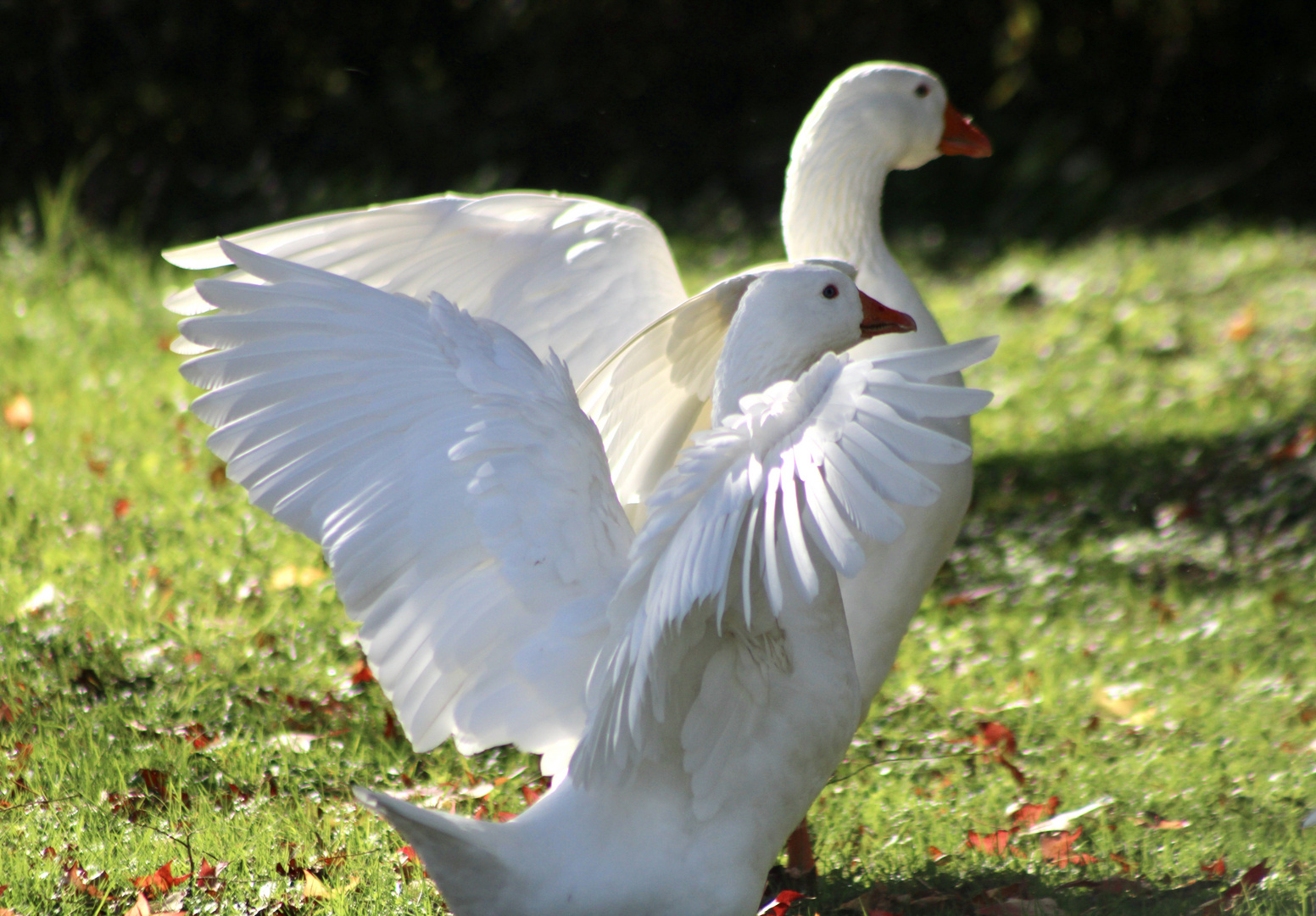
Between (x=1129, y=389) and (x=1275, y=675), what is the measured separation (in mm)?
2532

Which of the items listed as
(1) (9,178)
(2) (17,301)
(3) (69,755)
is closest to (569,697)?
(3) (69,755)

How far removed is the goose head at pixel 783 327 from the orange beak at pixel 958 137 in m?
1.15

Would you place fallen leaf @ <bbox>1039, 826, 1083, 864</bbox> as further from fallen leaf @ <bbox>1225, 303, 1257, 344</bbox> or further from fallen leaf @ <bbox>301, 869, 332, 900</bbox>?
fallen leaf @ <bbox>1225, 303, 1257, 344</bbox>

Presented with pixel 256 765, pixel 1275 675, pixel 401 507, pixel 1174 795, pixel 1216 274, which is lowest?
pixel 1216 274

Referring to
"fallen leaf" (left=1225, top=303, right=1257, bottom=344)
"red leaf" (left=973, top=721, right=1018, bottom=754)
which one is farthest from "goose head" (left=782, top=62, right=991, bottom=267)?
"fallen leaf" (left=1225, top=303, right=1257, bottom=344)

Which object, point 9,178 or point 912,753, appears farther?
point 9,178

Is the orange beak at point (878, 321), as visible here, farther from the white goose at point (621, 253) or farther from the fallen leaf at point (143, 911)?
the fallen leaf at point (143, 911)

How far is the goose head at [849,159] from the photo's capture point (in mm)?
3510

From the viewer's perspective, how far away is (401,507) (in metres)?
2.51

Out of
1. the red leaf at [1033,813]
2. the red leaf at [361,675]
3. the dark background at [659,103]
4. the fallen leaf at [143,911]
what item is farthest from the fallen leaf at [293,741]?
the dark background at [659,103]

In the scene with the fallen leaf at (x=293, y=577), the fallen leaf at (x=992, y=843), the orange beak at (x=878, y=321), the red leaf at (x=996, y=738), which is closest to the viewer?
the orange beak at (x=878, y=321)

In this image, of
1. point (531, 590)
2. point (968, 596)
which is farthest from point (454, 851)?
point (968, 596)

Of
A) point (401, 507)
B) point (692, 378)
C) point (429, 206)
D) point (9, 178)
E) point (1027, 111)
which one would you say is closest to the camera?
point (401, 507)

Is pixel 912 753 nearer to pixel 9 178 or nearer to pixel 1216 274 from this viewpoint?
pixel 1216 274
